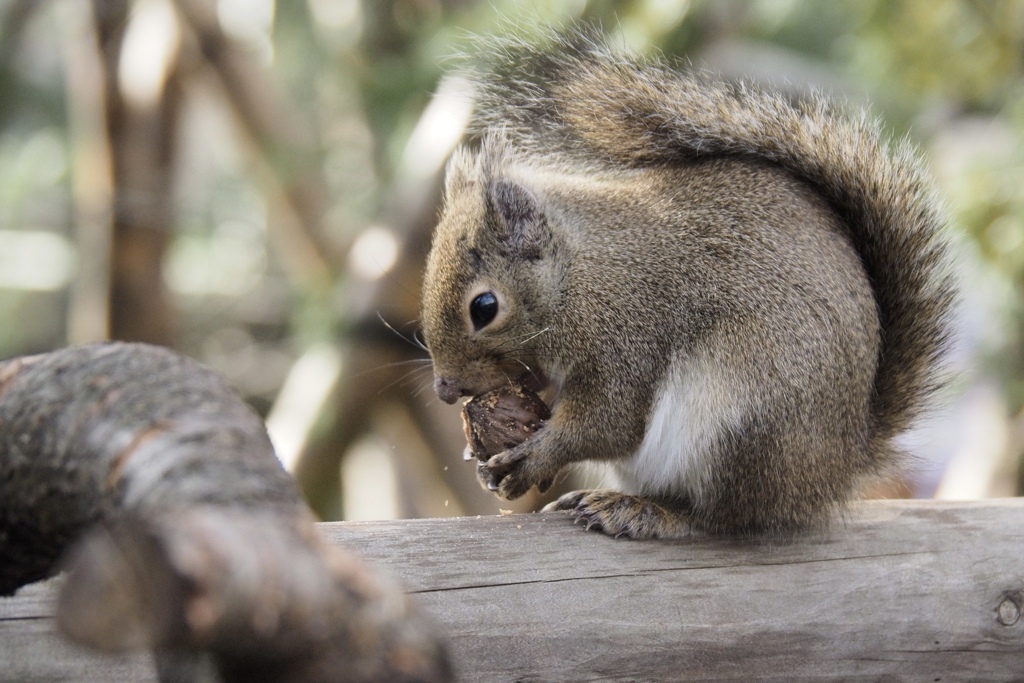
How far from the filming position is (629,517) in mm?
1664

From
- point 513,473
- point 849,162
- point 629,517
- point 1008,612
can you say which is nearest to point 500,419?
point 513,473

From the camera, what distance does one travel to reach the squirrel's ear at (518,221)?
195 cm

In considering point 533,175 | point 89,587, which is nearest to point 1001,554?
point 533,175

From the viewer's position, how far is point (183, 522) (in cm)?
55

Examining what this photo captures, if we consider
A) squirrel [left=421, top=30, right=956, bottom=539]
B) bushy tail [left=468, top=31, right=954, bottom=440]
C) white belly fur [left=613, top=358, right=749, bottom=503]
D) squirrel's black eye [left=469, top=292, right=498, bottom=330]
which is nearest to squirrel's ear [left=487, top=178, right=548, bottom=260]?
squirrel [left=421, top=30, right=956, bottom=539]

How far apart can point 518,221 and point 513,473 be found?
0.51 meters

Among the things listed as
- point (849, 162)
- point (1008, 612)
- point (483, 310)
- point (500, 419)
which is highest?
point (849, 162)

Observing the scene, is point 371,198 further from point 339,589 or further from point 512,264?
point 339,589

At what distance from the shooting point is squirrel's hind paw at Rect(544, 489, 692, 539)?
1.63m

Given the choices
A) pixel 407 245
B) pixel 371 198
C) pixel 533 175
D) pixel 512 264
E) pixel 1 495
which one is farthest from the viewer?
pixel 371 198

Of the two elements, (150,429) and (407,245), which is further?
(407,245)

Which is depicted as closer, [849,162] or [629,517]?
[629,517]

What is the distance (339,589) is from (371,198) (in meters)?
3.80

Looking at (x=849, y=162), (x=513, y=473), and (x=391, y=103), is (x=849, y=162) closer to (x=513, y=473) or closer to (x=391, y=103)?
(x=513, y=473)
